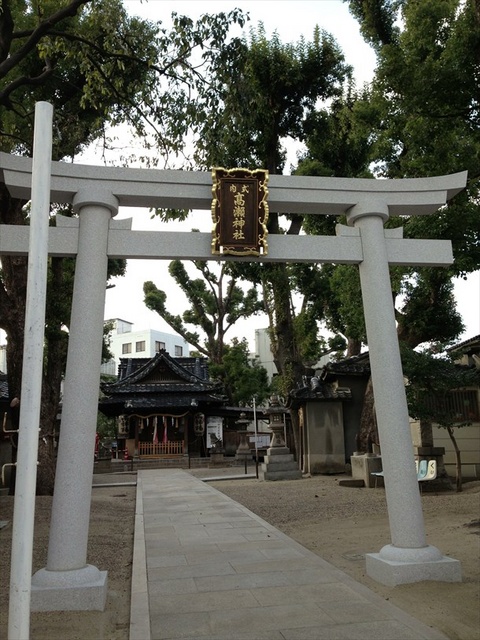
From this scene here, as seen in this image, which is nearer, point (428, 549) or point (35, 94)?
point (428, 549)

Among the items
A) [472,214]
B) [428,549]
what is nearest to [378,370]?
[428,549]

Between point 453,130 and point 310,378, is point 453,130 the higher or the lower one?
the higher one

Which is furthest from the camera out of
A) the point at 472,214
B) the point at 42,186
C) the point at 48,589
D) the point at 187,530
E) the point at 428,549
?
the point at 472,214

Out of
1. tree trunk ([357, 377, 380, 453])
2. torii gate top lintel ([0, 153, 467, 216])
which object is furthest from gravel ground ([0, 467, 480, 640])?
torii gate top lintel ([0, 153, 467, 216])

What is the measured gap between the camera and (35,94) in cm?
1335

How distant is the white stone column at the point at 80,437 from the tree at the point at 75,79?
11.1 ft

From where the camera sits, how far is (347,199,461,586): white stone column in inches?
220

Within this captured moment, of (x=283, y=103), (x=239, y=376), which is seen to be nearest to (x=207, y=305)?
(x=239, y=376)

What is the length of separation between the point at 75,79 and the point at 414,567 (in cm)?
1319

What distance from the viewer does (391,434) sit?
6062 millimetres

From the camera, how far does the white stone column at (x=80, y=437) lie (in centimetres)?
499

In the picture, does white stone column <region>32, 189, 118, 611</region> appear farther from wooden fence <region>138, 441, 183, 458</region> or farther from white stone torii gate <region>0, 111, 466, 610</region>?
wooden fence <region>138, 441, 183, 458</region>

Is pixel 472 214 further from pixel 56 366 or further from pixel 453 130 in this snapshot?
pixel 56 366

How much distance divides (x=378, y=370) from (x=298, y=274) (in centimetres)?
1802
